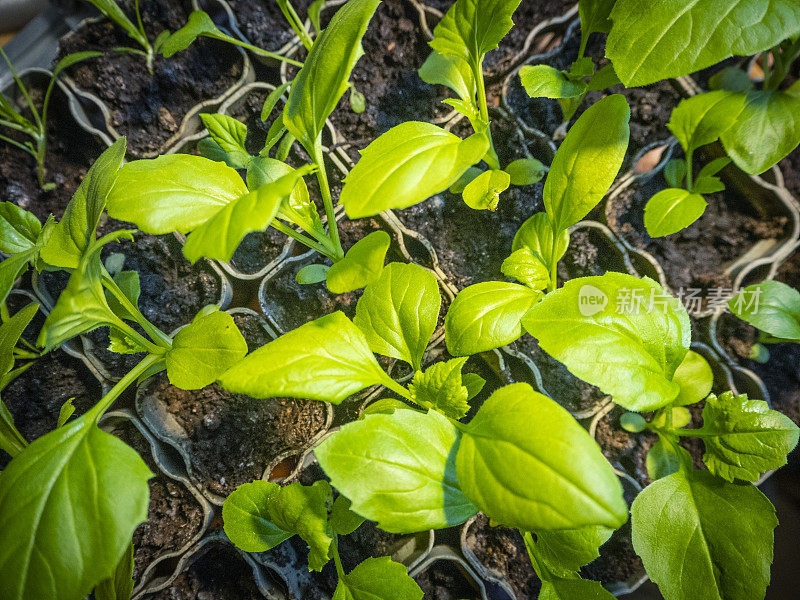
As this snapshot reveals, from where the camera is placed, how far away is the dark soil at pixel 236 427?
2.47 feet

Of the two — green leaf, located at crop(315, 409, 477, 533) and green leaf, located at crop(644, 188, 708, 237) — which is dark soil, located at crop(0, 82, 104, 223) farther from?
green leaf, located at crop(644, 188, 708, 237)

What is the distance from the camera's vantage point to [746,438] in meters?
0.56

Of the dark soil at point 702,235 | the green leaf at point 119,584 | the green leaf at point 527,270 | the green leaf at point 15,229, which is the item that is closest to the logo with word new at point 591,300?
the green leaf at point 527,270

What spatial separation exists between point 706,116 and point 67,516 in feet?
3.63

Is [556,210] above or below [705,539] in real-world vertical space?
above

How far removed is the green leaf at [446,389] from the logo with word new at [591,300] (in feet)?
0.55

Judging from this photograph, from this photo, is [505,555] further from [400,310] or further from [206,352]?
[206,352]

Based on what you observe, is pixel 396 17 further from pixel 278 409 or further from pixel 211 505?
pixel 211 505

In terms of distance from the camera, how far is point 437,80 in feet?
2.36

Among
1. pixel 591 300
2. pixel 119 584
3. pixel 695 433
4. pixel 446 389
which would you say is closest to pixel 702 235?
pixel 695 433

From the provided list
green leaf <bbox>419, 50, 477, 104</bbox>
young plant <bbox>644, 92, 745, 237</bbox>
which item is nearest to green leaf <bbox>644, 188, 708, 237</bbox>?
young plant <bbox>644, 92, 745, 237</bbox>

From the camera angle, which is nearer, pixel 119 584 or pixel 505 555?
pixel 119 584

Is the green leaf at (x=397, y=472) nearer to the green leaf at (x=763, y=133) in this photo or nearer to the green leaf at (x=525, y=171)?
the green leaf at (x=525, y=171)

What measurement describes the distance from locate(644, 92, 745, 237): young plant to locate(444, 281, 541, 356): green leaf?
1.14ft
